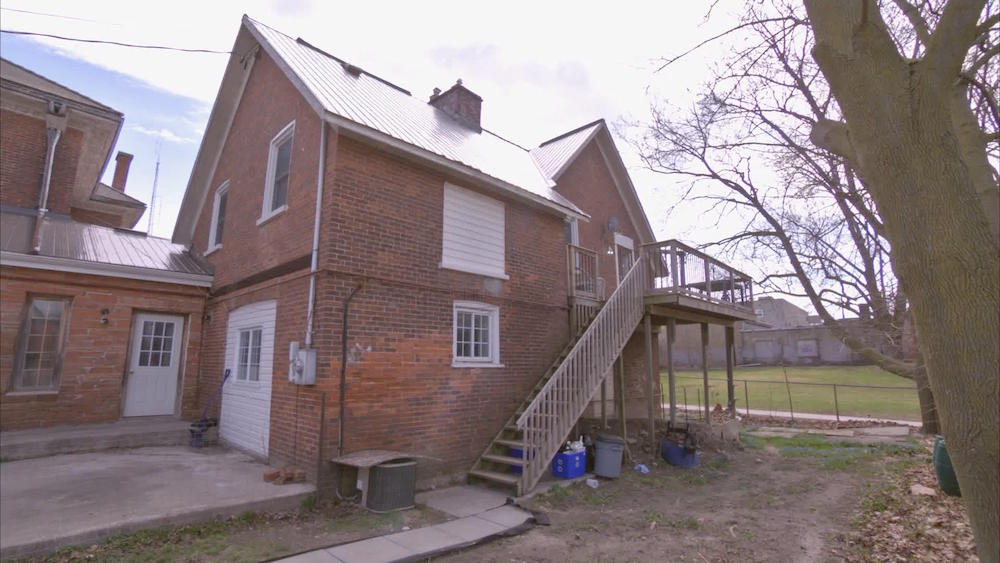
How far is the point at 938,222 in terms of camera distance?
2.88 m

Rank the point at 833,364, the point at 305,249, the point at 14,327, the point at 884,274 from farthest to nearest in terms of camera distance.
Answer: the point at 833,364 < the point at 884,274 < the point at 14,327 < the point at 305,249

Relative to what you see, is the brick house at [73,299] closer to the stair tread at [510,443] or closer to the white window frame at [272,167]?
the white window frame at [272,167]

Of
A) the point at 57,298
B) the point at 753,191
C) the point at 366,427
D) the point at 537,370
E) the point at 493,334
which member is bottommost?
the point at 366,427

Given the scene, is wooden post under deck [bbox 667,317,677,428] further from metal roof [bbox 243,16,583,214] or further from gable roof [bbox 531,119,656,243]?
gable roof [bbox 531,119,656,243]

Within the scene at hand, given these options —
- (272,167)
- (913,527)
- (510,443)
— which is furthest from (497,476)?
→ (272,167)

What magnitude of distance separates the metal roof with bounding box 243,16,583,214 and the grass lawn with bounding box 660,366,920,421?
12258 mm

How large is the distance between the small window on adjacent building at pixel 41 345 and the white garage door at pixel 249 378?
291cm

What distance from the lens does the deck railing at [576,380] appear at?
8164mm

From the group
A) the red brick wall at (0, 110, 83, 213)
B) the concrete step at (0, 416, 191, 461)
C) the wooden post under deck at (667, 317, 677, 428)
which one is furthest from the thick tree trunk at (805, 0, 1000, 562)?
the red brick wall at (0, 110, 83, 213)

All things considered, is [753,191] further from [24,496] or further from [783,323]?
[783,323]

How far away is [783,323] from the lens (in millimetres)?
61031

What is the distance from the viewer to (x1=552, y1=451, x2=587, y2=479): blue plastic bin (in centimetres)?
891

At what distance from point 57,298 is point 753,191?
740 inches

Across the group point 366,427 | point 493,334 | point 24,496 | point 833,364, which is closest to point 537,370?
point 493,334
